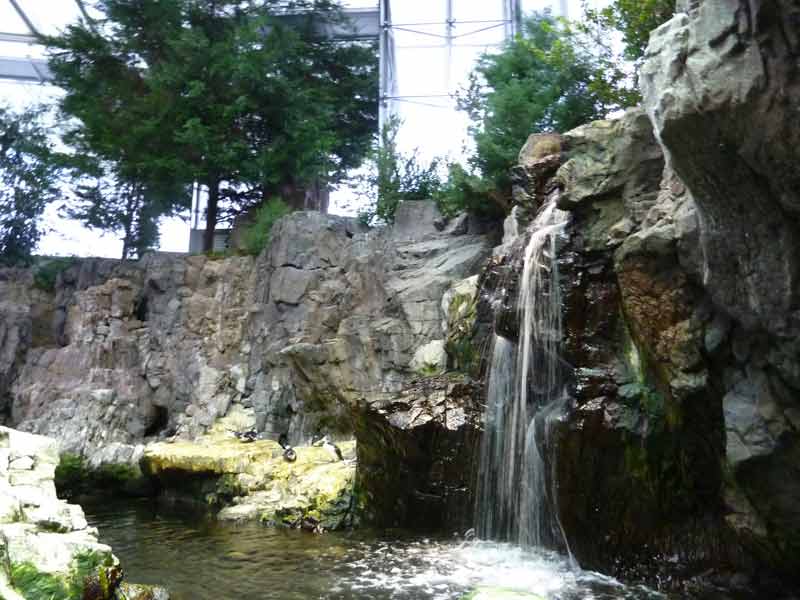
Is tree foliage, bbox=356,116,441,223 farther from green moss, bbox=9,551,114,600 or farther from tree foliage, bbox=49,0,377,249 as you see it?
green moss, bbox=9,551,114,600

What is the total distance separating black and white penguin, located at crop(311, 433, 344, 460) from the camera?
12.3 meters

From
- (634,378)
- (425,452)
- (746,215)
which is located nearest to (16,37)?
(425,452)

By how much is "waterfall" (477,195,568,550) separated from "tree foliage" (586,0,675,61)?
488 centimetres

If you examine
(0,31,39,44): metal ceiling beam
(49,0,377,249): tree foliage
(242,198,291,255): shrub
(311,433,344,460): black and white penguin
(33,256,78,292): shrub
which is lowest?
(311,433,344,460): black and white penguin

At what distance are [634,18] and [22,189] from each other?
62.2ft

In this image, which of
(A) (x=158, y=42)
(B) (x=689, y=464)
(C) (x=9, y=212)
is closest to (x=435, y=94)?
(A) (x=158, y=42)

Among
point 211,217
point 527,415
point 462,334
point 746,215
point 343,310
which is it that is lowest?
point 527,415

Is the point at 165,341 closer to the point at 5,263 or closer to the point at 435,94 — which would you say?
the point at 5,263

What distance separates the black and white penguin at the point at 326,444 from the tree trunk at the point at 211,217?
28.0 ft

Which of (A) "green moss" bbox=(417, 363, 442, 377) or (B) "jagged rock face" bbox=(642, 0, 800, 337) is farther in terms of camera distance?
(A) "green moss" bbox=(417, 363, 442, 377)

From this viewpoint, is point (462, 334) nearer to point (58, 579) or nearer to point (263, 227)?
point (58, 579)

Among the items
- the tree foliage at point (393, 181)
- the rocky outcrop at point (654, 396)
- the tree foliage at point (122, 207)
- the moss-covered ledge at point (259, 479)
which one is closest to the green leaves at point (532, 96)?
the tree foliage at point (393, 181)

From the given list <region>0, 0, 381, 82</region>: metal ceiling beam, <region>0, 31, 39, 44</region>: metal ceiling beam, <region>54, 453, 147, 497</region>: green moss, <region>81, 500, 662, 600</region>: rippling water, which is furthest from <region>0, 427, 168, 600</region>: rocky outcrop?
<region>0, 31, 39, 44</region>: metal ceiling beam

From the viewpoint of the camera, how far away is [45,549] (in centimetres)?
505
